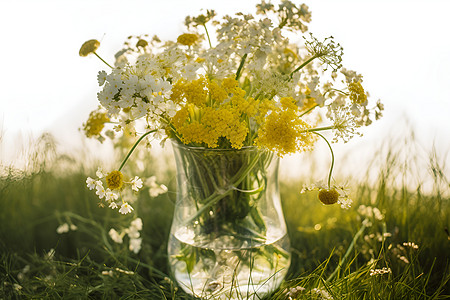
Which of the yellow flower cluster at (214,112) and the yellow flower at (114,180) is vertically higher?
the yellow flower cluster at (214,112)

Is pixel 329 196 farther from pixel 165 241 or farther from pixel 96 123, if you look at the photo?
pixel 165 241

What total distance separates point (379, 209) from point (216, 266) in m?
0.50

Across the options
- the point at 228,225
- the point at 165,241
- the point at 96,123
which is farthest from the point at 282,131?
the point at 165,241

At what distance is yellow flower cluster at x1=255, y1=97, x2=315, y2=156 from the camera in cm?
68

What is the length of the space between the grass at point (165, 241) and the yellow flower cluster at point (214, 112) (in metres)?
0.31

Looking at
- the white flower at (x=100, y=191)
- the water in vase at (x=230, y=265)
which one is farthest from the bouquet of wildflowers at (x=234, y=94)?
the water in vase at (x=230, y=265)

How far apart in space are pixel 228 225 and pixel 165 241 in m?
0.44

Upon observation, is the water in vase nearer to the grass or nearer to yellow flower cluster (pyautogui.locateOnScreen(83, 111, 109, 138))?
the grass

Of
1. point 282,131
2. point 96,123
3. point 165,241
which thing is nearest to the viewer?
point 282,131

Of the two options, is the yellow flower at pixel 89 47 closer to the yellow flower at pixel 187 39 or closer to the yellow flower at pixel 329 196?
the yellow flower at pixel 187 39

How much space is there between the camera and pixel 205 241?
0.82m

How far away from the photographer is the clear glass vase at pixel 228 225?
787mm

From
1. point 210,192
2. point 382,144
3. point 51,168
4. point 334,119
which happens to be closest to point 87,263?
point 51,168

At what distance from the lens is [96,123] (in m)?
0.81
